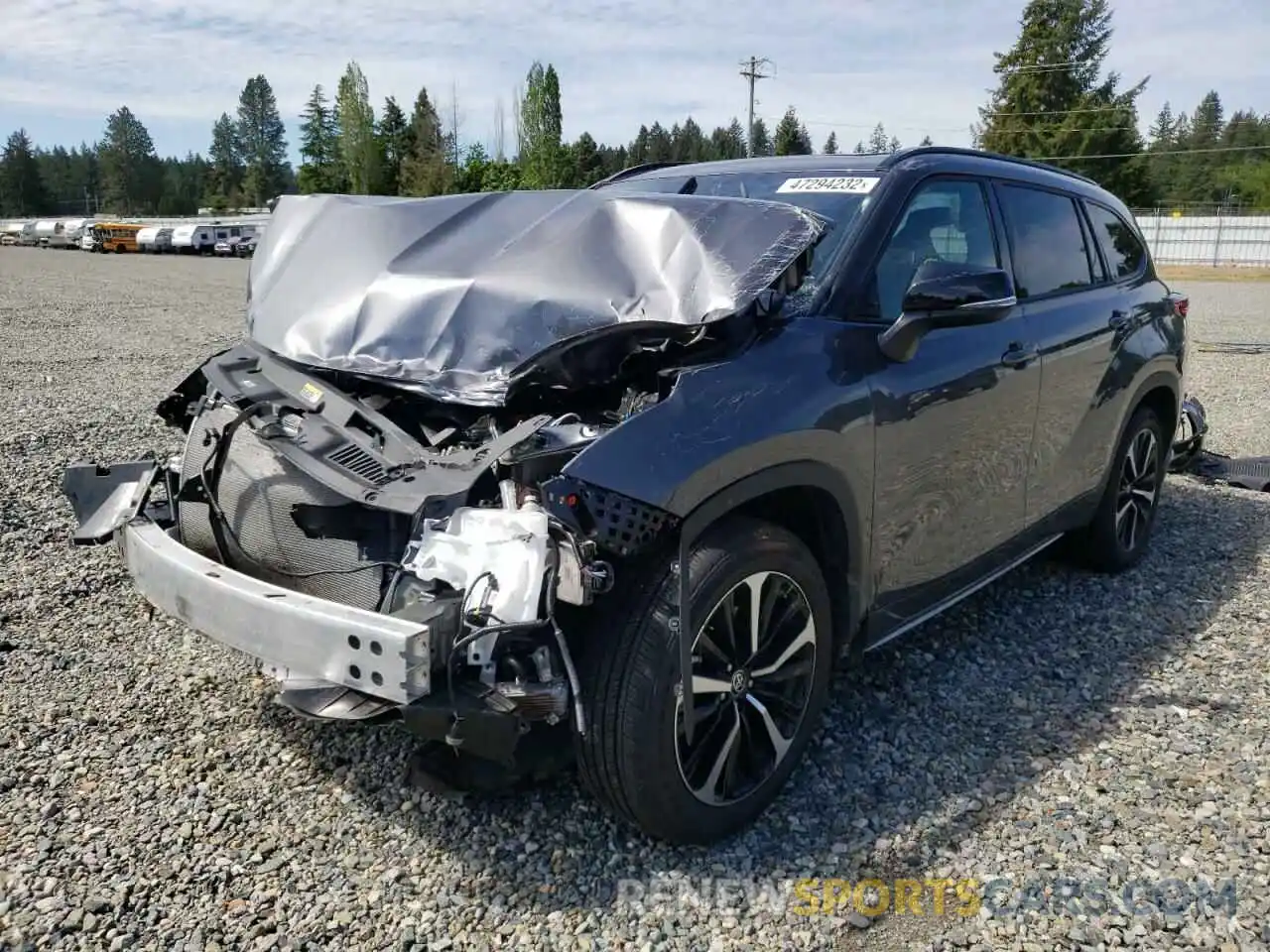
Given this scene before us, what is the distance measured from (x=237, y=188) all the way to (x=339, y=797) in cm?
12210

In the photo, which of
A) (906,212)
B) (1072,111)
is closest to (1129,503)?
(906,212)

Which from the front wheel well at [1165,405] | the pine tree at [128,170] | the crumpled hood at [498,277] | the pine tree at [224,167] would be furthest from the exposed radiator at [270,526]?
the pine tree at [128,170]

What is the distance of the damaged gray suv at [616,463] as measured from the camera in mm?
2549

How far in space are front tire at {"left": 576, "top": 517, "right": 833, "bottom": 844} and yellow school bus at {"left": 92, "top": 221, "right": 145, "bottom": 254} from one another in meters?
56.9

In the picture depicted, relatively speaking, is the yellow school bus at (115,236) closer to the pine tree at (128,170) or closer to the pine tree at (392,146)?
the pine tree at (392,146)

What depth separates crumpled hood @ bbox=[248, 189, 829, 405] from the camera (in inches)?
120

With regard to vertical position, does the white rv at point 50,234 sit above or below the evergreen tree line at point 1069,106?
below

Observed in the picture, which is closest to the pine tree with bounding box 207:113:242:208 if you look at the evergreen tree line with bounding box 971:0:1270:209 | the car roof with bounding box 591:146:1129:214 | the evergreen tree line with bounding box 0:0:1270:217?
the evergreen tree line with bounding box 0:0:1270:217

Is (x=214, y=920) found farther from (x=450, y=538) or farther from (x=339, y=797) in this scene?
(x=450, y=538)

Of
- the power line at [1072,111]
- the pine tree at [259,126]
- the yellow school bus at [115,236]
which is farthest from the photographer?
the pine tree at [259,126]

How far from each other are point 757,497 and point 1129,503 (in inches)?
129

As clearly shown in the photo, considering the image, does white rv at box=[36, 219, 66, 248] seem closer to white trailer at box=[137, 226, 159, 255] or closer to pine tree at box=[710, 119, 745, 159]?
white trailer at box=[137, 226, 159, 255]

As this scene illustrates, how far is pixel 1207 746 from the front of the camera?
140 inches

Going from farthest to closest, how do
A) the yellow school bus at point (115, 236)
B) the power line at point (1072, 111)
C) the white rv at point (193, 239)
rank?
the power line at point (1072, 111) → the yellow school bus at point (115, 236) → the white rv at point (193, 239)
